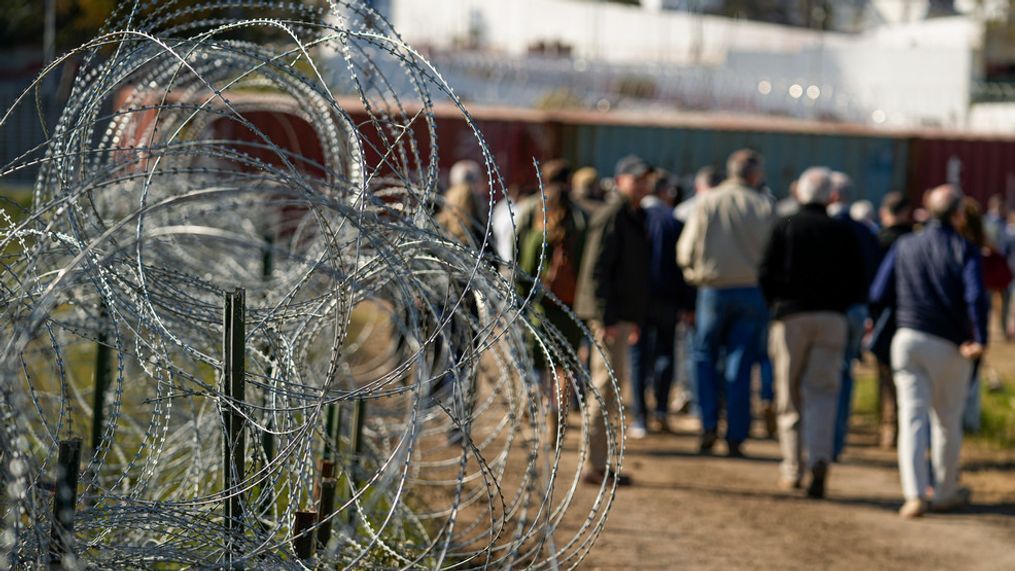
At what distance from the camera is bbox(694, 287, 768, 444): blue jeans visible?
876cm

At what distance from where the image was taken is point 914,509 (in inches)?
295

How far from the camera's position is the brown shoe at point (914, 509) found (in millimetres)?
7480

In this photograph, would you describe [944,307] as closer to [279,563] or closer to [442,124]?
[279,563]

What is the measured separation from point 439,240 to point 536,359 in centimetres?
491

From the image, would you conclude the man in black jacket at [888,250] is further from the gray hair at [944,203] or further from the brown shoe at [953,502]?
the gray hair at [944,203]

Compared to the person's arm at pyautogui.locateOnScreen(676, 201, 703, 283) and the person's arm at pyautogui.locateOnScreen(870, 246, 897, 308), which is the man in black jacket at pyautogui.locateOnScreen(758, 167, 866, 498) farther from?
the person's arm at pyautogui.locateOnScreen(676, 201, 703, 283)

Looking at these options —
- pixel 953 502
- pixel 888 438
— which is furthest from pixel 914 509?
pixel 888 438

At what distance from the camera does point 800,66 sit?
134 ft

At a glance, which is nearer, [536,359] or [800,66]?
[536,359]

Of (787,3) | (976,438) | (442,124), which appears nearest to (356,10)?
(976,438)

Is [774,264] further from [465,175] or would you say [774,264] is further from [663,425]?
[663,425]

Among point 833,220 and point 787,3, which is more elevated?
point 787,3

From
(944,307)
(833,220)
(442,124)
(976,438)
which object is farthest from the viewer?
(442,124)

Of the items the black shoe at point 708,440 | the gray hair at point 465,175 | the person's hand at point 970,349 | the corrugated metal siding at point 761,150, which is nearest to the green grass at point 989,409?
the black shoe at point 708,440
